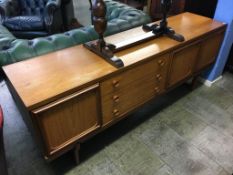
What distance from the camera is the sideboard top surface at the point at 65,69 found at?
3.54ft

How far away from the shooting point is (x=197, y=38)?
1.67 m

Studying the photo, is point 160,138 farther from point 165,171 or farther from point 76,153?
point 76,153

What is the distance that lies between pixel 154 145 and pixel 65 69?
0.92 metres

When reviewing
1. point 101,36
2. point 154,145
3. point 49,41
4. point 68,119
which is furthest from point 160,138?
point 49,41

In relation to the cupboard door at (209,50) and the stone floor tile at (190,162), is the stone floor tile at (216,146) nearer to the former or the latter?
the stone floor tile at (190,162)

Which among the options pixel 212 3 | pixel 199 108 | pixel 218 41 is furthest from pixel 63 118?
pixel 212 3

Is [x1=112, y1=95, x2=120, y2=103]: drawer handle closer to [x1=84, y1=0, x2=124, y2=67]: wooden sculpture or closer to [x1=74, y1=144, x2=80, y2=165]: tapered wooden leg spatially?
[x1=84, y1=0, x2=124, y2=67]: wooden sculpture

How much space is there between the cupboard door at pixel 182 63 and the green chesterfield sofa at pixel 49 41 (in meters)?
0.50

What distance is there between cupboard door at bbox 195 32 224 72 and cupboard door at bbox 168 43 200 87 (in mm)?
96

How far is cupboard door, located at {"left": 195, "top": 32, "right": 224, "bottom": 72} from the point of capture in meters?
→ 1.84

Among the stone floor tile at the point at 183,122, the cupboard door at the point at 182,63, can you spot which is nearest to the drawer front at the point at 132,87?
the cupboard door at the point at 182,63

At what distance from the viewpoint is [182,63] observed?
5.68 ft

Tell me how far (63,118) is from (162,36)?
3.34ft

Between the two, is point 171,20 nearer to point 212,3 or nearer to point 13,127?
point 212,3
